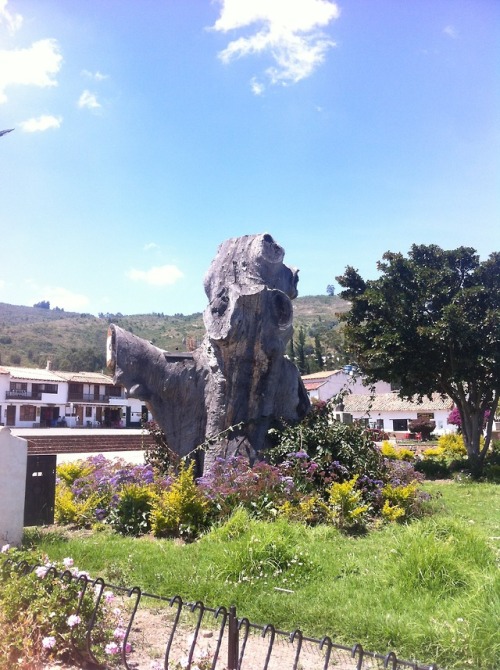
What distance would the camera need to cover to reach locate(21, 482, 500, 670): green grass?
11.8ft

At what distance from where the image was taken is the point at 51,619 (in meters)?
3.45

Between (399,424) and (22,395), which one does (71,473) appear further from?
(22,395)

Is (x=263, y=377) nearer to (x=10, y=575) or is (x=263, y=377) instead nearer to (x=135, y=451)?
(x=10, y=575)

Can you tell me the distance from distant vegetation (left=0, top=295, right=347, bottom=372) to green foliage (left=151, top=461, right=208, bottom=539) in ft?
160

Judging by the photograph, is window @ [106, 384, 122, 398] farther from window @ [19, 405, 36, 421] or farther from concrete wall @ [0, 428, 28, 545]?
concrete wall @ [0, 428, 28, 545]

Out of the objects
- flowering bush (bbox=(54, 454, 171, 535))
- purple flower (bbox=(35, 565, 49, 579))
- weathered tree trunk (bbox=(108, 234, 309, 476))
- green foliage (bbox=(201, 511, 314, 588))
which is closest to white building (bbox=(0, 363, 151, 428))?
weathered tree trunk (bbox=(108, 234, 309, 476))

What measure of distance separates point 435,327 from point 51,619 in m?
13.2

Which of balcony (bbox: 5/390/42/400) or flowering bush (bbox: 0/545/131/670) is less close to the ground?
flowering bush (bbox: 0/545/131/670)

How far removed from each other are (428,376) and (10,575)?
1476 centimetres

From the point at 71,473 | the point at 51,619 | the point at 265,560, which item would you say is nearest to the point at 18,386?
the point at 71,473

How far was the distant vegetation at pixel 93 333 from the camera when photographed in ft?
262

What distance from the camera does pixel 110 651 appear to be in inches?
125

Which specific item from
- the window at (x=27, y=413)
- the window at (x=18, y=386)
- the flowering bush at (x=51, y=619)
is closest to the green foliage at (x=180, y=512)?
the flowering bush at (x=51, y=619)

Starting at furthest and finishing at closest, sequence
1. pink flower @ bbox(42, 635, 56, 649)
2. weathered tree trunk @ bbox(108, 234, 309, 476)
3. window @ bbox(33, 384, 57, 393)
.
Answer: window @ bbox(33, 384, 57, 393), weathered tree trunk @ bbox(108, 234, 309, 476), pink flower @ bbox(42, 635, 56, 649)
